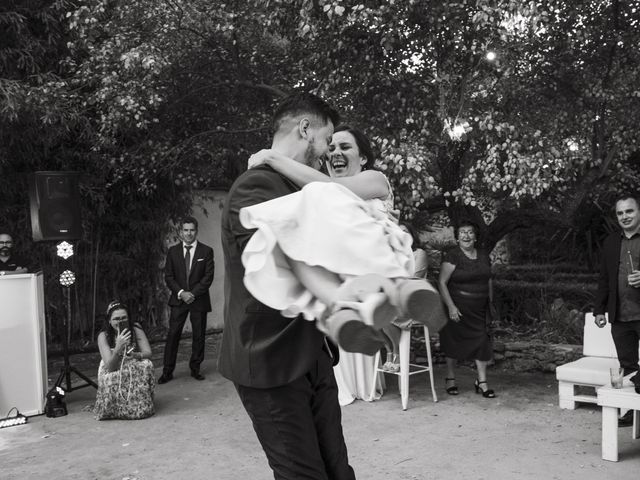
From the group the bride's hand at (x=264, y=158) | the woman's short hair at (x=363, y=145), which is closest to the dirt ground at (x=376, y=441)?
the woman's short hair at (x=363, y=145)

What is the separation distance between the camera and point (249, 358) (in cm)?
194

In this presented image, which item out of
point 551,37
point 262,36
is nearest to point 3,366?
point 262,36

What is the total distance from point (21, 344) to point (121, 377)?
37.6 inches

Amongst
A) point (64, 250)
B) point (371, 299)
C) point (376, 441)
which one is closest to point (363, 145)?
point (376, 441)

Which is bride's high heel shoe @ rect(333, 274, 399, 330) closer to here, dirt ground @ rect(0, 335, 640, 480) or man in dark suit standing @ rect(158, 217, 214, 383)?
dirt ground @ rect(0, 335, 640, 480)

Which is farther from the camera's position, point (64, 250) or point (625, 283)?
point (64, 250)

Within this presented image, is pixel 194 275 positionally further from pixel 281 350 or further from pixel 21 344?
pixel 281 350

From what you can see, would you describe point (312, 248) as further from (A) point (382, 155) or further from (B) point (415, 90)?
(B) point (415, 90)

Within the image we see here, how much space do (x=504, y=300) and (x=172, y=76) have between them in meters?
4.94

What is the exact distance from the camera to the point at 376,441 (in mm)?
4648

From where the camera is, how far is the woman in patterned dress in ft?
17.6

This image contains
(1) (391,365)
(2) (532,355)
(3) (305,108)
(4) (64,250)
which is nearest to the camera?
(3) (305,108)

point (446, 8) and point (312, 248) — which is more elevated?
point (446, 8)

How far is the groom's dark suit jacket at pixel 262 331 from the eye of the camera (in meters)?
1.92
